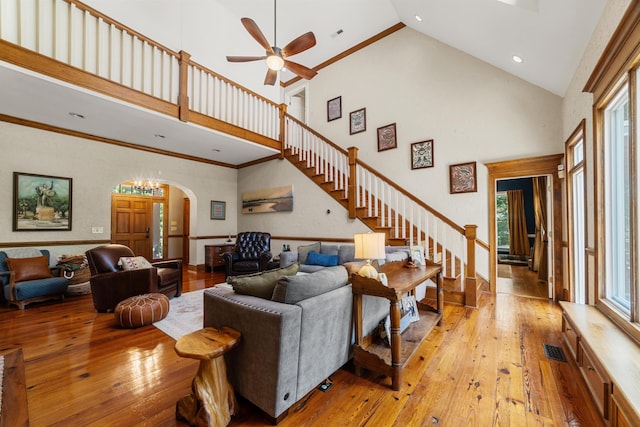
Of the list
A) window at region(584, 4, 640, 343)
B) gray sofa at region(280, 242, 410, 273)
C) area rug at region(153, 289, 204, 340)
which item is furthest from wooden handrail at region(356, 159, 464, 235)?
area rug at region(153, 289, 204, 340)

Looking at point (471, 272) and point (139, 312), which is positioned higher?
point (471, 272)

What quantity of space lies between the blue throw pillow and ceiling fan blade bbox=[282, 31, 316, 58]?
124 inches

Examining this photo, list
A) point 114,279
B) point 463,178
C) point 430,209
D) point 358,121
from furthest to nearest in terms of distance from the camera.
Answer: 1. point 358,121
2. point 463,178
3. point 430,209
4. point 114,279

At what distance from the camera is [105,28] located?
12.1ft

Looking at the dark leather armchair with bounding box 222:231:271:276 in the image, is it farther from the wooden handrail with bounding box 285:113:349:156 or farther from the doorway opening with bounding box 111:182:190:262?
the doorway opening with bounding box 111:182:190:262

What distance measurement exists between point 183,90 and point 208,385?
435cm

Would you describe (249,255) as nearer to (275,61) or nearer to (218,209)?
(218,209)

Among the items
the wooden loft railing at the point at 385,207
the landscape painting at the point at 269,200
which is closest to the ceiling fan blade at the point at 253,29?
the wooden loft railing at the point at 385,207

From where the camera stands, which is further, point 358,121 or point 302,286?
point 358,121

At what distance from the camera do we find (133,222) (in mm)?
6961

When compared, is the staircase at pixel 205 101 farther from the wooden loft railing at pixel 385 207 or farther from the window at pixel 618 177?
the window at pixel 618 177

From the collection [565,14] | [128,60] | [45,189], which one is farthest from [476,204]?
[45,189]

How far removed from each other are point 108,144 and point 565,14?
6865 millimetres

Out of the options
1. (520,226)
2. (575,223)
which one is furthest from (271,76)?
(520,226)
